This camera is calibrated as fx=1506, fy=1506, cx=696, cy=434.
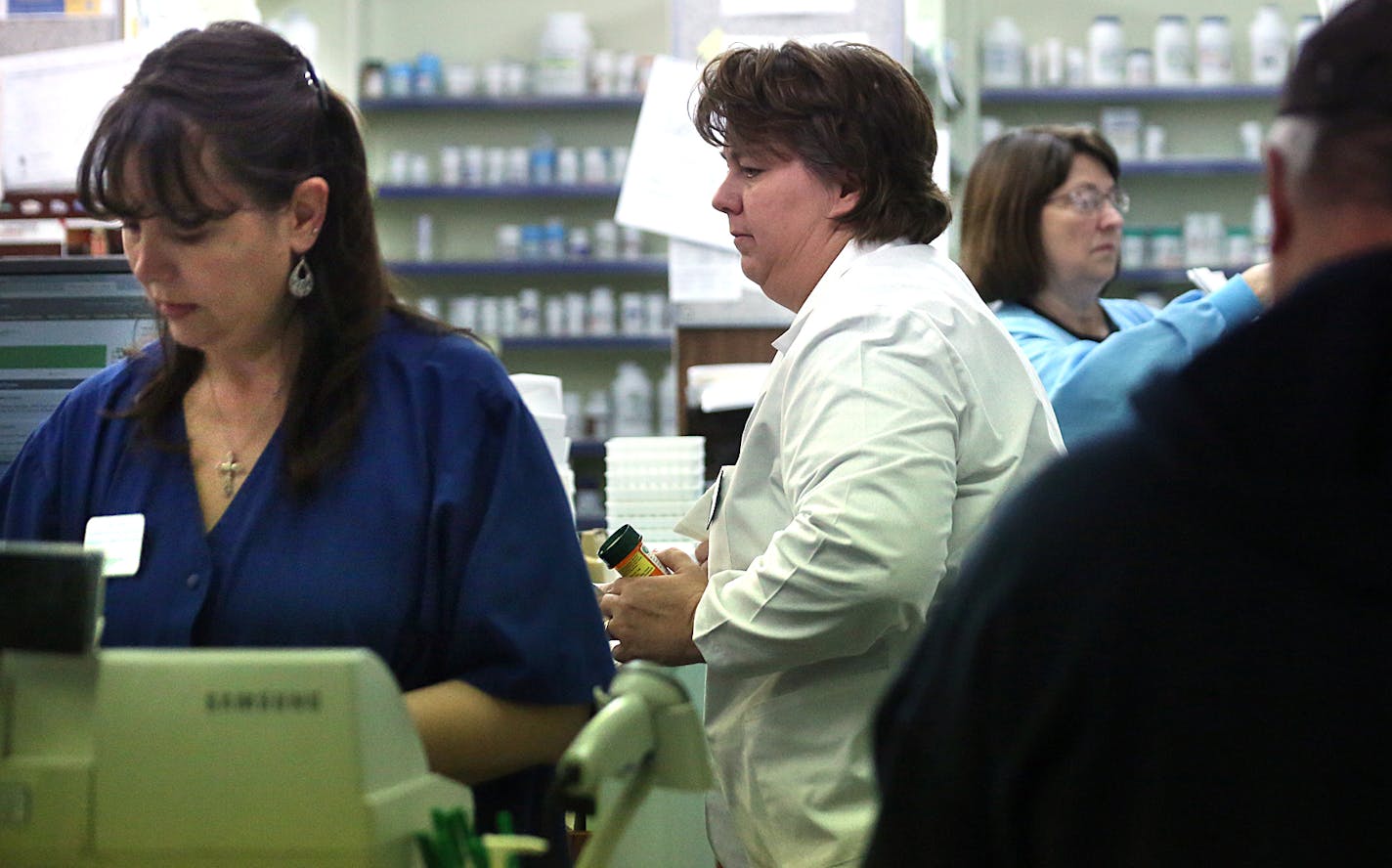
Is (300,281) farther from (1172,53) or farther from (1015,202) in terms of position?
(1172,53)

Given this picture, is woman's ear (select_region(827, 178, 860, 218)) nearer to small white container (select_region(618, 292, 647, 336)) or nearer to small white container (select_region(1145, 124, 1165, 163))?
small white container (select_region(618, 292, 647, 336))

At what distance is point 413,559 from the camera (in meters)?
1.47

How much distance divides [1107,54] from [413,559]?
23.5 ft

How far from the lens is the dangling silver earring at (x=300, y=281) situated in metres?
1.59

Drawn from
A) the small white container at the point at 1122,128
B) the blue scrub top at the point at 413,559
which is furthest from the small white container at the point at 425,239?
the blue scrub top at the point at 413,559

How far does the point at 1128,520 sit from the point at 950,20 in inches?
296

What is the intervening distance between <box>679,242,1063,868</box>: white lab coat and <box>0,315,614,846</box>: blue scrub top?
241 mm

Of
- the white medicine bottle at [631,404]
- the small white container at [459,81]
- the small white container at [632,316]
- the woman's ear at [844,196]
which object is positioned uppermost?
the small white container at [459,81]

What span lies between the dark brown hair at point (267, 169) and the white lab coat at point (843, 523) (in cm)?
46

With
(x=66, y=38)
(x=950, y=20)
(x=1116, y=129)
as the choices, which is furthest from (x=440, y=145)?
(x=66, y=38)

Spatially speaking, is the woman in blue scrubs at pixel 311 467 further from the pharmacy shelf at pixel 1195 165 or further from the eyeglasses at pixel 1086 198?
the pharmacy shelf at pixel 1195 165

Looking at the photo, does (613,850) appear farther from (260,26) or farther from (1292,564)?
(260,26)

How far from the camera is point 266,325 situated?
160 centimetres

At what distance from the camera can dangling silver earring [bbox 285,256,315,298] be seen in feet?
5.21
